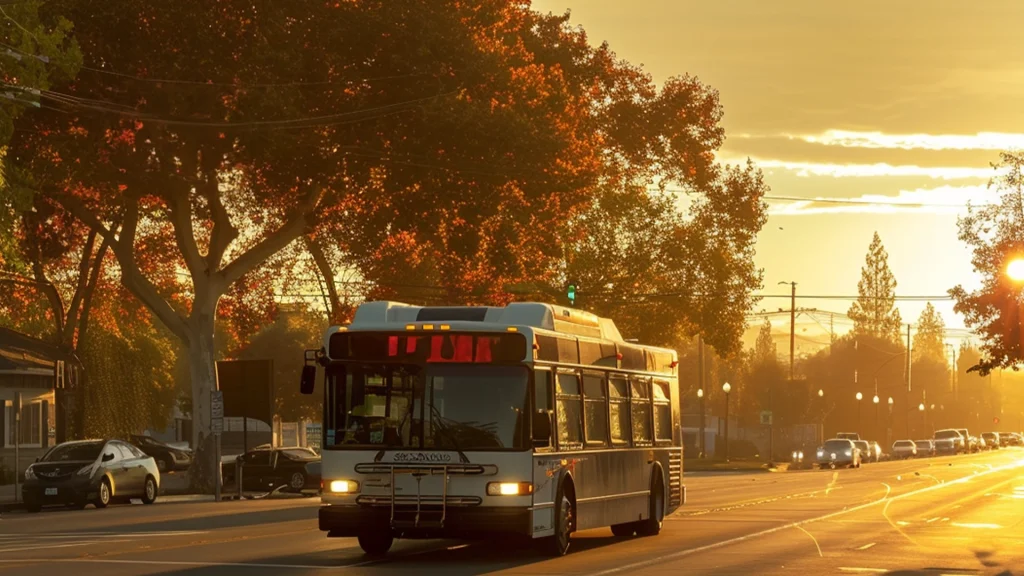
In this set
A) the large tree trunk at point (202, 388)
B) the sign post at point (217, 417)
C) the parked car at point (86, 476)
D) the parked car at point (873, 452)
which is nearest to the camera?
the parked car at point (86, 476)

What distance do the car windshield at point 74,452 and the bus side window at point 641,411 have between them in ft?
55.8

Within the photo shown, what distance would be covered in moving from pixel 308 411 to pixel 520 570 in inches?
3105

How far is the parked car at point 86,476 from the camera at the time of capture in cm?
3756

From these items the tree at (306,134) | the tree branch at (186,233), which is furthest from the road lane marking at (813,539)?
the tree branch at (186,233)

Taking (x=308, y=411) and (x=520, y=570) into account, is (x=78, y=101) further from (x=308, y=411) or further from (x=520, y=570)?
(x=308, y=411)

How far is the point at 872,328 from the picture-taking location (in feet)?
560

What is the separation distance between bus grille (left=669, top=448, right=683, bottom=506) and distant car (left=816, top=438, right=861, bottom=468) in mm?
54445

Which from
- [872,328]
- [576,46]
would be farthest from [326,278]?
[872,328]

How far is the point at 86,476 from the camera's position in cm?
3794

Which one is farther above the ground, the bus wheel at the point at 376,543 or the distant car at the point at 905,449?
the bus wheel at the point at 376,543

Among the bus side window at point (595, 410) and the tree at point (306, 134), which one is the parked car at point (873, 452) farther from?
the bus side window at point (595, 410)

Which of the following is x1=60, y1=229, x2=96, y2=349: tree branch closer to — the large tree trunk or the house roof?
the house roof

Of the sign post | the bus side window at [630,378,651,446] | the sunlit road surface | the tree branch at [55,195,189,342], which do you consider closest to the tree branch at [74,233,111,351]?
the tree branch at [55,195,189,342]

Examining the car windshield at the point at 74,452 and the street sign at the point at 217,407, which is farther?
the street sign at the point at 217,407
